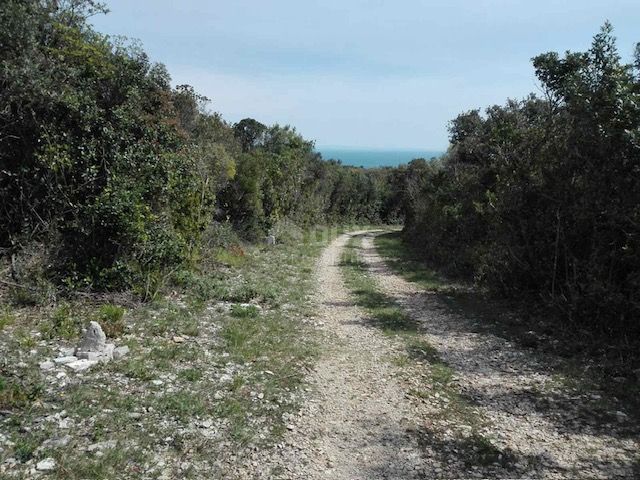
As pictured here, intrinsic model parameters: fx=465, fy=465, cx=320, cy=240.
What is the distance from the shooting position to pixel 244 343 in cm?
796

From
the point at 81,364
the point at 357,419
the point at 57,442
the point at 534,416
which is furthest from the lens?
the point at 81,364

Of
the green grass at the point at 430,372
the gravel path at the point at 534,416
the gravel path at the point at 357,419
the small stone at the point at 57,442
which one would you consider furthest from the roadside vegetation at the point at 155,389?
the gravel path at the point at 534,416

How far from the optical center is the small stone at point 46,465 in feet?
13.2

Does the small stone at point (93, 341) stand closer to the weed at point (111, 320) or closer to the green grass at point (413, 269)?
the weed at point (111, 320)

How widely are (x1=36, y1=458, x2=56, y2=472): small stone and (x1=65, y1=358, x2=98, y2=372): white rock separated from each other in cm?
210

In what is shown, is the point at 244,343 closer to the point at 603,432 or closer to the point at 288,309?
the point at 288,309

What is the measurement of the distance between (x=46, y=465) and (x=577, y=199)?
9701 mm

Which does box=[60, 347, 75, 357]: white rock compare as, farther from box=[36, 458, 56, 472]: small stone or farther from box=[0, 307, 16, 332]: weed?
box=[36, 458, 56, 472]: small stone

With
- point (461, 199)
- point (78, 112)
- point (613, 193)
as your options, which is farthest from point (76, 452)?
point (461, 199)

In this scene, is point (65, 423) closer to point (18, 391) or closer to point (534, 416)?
point (18, 391)

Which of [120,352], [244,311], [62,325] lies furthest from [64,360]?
[244,311]

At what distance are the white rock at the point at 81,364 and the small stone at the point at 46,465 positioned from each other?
2.10 m

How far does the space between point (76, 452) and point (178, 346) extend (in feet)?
10.3

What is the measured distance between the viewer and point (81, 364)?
6211mm
